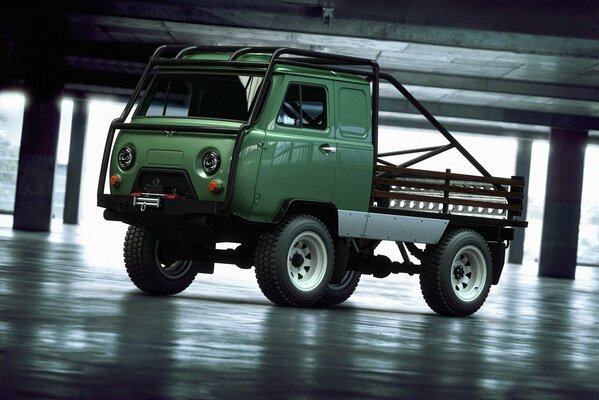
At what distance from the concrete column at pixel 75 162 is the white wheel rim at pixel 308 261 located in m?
32.7

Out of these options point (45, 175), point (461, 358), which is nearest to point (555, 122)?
point (45, 175)

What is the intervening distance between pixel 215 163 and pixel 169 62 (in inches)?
63.9

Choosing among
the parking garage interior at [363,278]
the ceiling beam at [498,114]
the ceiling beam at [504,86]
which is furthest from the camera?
the ceiling beam at [498,114]

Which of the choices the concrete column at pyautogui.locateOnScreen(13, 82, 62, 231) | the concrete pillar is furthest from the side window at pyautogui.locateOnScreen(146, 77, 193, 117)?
the concrete column at pyautogui.locateOnScreen(13, 82, 62, 231)

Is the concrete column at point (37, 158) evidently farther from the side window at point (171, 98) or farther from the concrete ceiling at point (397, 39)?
the side window at point (171, 98)

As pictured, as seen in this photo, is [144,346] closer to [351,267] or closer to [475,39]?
[351,267]

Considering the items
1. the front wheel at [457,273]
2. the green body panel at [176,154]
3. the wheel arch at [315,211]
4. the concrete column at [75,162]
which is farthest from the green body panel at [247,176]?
the concrete column at [75,162]

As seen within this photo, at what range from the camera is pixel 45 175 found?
109ft

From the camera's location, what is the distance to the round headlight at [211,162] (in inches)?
448

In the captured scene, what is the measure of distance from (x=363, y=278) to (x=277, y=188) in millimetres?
9225

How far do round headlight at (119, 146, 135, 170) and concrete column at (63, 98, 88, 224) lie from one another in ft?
106

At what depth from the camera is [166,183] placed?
11.7 metres

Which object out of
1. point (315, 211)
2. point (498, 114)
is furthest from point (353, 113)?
point (498, 114)

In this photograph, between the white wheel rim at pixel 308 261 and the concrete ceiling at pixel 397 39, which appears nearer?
the white wheel rim at pixel 308 261
